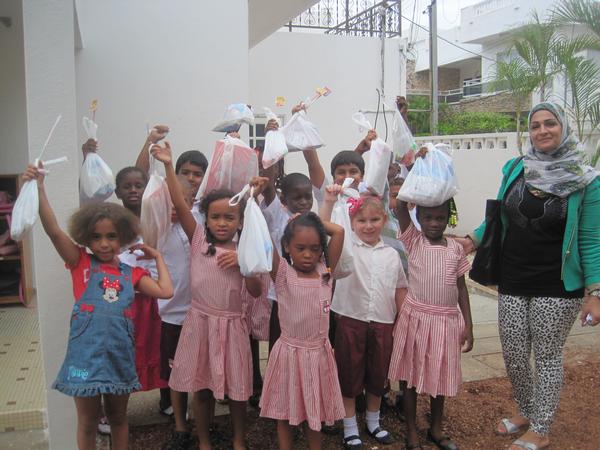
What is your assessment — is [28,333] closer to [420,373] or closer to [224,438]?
[224,438]

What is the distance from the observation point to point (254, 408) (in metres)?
3.57

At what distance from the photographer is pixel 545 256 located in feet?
9.68

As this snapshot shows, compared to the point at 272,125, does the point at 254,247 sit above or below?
below

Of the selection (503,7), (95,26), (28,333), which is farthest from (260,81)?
(503,7)

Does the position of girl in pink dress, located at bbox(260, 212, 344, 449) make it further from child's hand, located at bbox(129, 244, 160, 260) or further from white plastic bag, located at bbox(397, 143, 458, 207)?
child's hand, located at bbox(129, 244, 160, 260)

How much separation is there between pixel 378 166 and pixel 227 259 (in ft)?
3.46

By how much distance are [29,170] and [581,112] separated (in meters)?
6.67

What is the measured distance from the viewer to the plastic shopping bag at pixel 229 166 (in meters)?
2.85

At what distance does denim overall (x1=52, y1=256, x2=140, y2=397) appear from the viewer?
94.9 inches

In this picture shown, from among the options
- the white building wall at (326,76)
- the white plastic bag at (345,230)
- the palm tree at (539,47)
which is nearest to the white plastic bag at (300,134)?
the white plastic bag at (345,230)

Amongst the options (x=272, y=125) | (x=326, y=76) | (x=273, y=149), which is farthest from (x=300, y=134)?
(x=326, y=76)

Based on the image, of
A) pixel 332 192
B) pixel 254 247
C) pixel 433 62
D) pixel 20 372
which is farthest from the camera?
pixel 433 62

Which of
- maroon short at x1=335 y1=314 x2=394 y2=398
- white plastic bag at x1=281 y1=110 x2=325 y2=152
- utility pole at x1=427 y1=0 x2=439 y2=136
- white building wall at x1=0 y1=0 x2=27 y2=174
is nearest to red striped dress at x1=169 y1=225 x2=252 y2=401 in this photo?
maroon short at x1=335 y1=314 x2=394 y2=398

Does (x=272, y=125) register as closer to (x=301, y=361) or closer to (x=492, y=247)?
(x=301, y=361)
